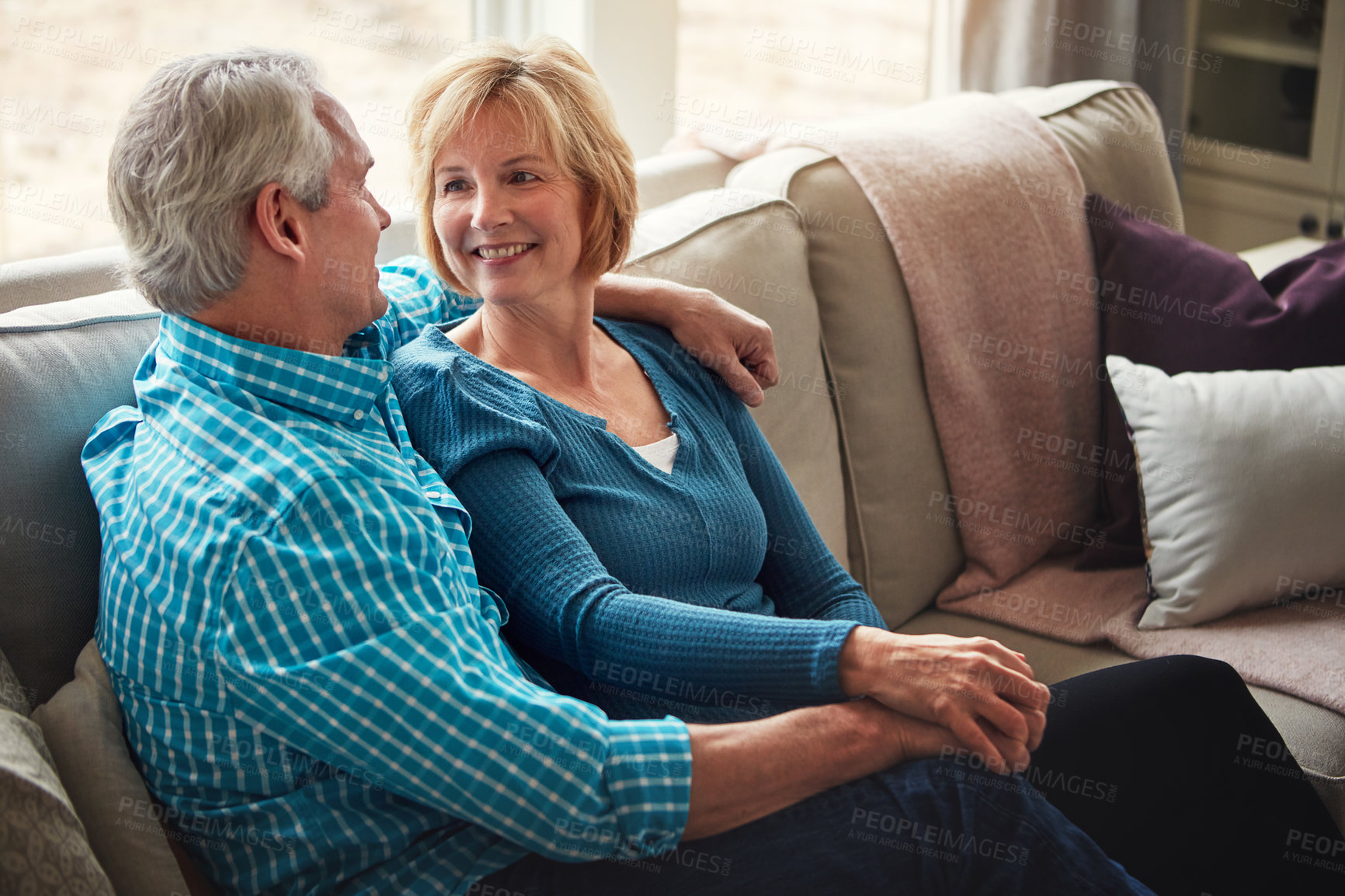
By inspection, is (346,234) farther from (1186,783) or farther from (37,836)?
(1186,783)

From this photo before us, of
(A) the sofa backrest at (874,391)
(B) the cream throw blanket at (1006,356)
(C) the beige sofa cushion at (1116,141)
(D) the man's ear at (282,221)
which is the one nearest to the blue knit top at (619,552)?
(D) the man's ear at (282,221)

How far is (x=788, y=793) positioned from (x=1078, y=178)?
1363 millimetres

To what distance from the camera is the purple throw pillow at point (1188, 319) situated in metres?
1.75

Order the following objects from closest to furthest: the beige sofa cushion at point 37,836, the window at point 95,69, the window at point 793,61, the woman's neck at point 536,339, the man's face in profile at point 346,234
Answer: the beige sofa cushion at point 37,836
the man's face in profile at point 346,234
the woman's neck at point 536,339
the window at point 95,69
the window at point 793,61

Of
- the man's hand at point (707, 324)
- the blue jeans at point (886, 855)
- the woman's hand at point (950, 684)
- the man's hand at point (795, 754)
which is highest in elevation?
the man's hand at point (707, 324)

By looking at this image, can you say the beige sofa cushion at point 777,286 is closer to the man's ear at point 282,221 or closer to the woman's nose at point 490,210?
the woman's nose at point 490,210

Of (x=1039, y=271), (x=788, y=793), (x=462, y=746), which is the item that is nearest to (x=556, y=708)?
(x=462, y=746)

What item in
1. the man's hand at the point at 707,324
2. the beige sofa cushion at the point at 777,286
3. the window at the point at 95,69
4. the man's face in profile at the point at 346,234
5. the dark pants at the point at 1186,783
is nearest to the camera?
the man's face in profile at the point at 346,234

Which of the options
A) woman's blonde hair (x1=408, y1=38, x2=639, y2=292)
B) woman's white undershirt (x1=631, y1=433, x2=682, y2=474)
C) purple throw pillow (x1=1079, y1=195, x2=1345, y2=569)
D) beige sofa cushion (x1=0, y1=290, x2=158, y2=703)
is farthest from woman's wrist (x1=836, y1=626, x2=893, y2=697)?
purple throw pillow (x1=1079, y1=195, x2=1345, y2=569)

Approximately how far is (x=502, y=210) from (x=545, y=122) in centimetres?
11

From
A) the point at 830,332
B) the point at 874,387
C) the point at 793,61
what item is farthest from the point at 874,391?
the point at 793,61

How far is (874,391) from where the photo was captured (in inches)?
66.9

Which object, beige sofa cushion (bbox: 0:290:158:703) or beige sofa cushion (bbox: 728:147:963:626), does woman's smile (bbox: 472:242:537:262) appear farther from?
beige sofa cushion (bbox: 728:147:963:626)

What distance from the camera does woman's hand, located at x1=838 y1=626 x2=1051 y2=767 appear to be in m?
1.04
